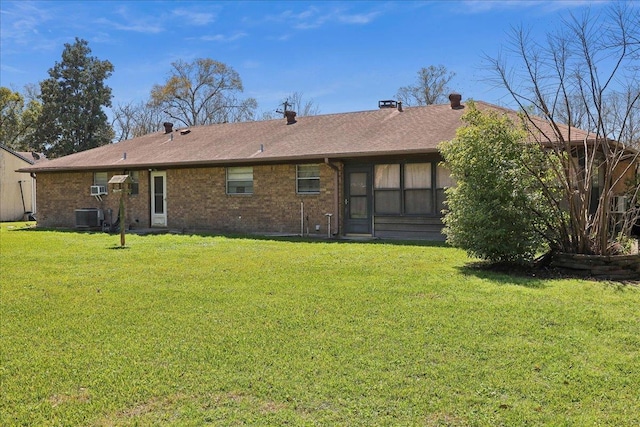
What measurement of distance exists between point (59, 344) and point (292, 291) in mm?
2883

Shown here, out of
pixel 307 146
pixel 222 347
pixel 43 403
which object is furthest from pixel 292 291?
pixel 307 146

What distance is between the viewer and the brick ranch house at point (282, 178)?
13.9 metres

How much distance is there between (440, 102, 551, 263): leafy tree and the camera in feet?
26.6

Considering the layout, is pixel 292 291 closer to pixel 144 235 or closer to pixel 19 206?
pixel 144 235

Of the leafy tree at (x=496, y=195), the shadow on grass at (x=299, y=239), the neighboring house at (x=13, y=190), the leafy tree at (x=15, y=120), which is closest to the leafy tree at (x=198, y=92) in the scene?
the leafy tree at (x=15, y=120)

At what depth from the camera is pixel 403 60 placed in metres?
22.2

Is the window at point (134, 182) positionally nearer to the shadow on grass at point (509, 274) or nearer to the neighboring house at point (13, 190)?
the neighboring house at point (13, 190)

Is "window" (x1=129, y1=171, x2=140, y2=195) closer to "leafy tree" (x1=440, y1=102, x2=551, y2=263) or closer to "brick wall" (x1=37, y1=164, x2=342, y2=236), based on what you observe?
"brick wall" (x1=37, y1=164, x2=342, y2=236)

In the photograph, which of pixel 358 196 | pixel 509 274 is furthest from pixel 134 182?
pixel 509 274

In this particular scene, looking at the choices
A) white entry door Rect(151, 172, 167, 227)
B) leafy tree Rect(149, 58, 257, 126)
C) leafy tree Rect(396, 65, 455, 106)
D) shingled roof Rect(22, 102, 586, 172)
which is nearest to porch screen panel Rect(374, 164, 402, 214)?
shingled roof Rect(22, 102, 586, 172)

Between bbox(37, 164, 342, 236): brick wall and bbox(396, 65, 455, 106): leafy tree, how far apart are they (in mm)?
22459

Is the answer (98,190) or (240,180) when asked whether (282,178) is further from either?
(98,190)

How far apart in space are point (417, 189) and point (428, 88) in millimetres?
24883

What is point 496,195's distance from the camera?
27.0 ft
